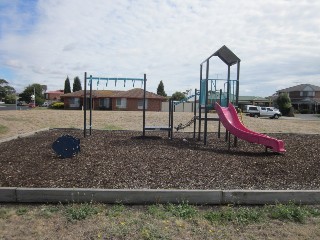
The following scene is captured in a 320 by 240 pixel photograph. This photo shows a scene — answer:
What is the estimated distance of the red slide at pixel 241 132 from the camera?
28.7ft

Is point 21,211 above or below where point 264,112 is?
below

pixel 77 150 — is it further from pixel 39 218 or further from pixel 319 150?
pixel 319 150

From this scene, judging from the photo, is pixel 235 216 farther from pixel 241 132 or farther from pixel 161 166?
pixel 241 132

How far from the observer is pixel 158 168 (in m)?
6.84

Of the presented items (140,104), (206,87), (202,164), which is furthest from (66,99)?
(202,164)

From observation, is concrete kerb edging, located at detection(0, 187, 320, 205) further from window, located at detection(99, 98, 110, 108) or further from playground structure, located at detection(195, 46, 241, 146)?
window, located at detection(99, 98, 110, 108)

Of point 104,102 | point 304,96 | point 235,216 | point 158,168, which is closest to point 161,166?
point 158,168

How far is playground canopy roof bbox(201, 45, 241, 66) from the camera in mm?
11383

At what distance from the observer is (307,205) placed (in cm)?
512

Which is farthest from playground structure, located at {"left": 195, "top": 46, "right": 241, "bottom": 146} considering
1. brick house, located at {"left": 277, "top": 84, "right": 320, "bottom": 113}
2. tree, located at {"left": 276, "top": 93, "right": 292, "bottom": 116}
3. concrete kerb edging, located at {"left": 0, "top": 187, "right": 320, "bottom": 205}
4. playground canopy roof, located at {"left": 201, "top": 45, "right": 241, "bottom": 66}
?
brick house, located at {"left": 277, "top": 84, "right": 320, "bottom": 113}

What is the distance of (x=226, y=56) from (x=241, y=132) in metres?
3.51

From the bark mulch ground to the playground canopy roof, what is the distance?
382cm

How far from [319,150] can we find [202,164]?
4138 mm

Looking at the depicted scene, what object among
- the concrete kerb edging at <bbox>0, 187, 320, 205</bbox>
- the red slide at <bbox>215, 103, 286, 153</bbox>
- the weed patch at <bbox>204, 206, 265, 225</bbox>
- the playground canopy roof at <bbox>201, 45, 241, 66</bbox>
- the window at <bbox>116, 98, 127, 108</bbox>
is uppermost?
the playground canopy roof at <bbox>201, 45, 241, 66</bbox>
